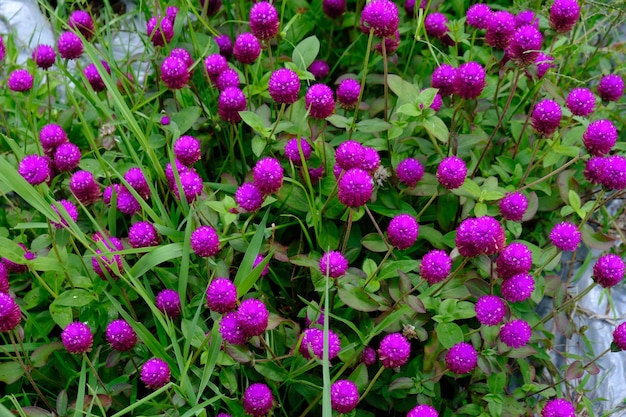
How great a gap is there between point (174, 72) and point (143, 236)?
1.87 ft

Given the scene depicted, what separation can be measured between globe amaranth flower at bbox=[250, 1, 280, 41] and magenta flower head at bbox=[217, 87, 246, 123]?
7.9 inches

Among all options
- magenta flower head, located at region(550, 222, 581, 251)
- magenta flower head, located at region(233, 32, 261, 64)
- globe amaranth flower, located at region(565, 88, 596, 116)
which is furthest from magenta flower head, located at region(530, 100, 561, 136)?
magenta flower head, located at region(233, 32, 261, 64)

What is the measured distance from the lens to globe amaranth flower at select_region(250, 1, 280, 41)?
87.5 inches

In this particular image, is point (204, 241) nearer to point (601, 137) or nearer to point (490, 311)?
point (490, 311)

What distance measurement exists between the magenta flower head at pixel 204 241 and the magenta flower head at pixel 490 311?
743 millimetres

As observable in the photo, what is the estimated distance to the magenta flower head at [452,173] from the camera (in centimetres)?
201

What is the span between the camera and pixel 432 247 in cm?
238

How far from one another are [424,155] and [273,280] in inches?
27.3

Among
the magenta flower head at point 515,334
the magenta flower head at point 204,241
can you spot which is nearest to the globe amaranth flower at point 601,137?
the magenta flower head at point 515,334

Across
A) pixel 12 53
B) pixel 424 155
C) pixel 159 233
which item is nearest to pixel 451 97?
pixel 424 155

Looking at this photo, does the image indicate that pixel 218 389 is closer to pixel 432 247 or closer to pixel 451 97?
pixel 432 247

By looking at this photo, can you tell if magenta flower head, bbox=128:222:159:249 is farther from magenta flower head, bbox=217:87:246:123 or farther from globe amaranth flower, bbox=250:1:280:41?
globe amaranth flower, bbox=250:1:280:41

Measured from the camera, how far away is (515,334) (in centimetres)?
199

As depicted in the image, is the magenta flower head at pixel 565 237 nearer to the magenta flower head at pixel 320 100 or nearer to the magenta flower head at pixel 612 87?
the magenta flower head at pixel 612 87
